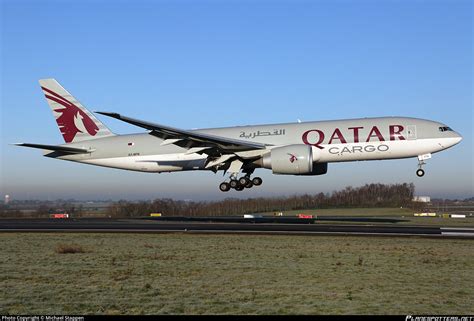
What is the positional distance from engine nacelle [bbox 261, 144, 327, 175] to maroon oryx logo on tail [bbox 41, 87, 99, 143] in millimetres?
16007

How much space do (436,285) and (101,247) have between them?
1479 centimetres

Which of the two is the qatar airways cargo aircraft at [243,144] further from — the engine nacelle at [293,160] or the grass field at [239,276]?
the grass field at [239,276]

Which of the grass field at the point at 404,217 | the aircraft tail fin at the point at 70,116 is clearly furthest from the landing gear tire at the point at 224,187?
the aircraft tail fin at the point at 70,116

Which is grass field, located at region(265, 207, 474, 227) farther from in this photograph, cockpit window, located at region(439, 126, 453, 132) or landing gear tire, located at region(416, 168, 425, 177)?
cockpit window, located at region(439, 126, 453, 132)

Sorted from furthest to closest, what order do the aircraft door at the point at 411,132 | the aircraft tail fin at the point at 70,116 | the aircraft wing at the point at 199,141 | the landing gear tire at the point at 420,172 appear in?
the aircraft tail fin at the point at 70,116, the landing gear tire at the point at 420,172, the aircraft door at the point at 411,132, the aircraft wing at the point at 199,141

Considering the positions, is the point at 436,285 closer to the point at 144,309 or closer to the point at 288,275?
the point at 288,275

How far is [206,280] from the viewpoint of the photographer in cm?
1606

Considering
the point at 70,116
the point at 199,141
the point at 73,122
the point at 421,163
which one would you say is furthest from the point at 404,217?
the point at 70,116

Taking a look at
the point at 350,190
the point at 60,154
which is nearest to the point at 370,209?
the point at 350,190

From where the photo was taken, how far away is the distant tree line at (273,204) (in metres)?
78.2

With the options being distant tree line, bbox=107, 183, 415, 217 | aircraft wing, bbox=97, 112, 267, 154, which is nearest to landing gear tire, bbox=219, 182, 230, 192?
aircraft wing, bbox=97, 112, 267, 154

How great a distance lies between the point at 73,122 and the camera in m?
43.0

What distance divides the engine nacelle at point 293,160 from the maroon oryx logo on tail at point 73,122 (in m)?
16.0

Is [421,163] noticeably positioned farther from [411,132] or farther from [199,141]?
[199,141]
